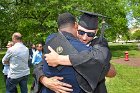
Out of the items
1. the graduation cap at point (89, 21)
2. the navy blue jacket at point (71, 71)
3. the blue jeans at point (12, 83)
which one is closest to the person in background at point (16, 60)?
the blue jeans at point (12, 83)

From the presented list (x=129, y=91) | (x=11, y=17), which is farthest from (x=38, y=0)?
(x=129, y=91)

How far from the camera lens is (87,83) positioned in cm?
330

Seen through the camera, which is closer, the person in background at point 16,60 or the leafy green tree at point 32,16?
the person in background at point 16,60

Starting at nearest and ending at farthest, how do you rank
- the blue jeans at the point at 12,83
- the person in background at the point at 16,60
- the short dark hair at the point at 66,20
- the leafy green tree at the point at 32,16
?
the short dark hair at the point at 66,20
the person in background at the point at 16,60
the blue jeans at the point at 12,83
the leafy green tree at the point at 32,16

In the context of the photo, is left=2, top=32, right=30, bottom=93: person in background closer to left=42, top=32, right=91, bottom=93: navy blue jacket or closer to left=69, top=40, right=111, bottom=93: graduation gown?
left=42, top=32, right=91, bottom=93: navy blue jacket

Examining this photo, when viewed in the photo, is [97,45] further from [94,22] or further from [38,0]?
[38,0]

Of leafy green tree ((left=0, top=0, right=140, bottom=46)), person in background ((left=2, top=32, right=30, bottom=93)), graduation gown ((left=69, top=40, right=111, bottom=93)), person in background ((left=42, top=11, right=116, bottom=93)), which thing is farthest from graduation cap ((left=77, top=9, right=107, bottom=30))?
leafy green tree ((left=0, top=0, right=140, bottom=46))

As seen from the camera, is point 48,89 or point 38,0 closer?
point 48,89

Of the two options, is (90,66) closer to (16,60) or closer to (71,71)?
(71,71)

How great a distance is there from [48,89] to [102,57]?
683mm

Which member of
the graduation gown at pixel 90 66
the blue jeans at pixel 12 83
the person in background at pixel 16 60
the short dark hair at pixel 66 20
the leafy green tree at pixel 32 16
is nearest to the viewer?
the graduation gown at pixel 90 66

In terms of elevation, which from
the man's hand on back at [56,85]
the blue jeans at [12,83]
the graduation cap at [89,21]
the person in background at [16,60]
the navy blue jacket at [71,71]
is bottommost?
the blue jeans at [12,83]

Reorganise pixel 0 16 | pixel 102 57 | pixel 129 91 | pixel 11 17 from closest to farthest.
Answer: pixel 102 57 < pixel 129 91 < pixel 0 16 < pixel 11 17

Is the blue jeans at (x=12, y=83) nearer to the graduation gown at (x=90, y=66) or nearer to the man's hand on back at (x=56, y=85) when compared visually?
the man's hand on back at (x=56, y=85)
